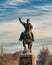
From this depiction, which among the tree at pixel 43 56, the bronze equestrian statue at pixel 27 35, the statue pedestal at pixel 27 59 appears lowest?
the tree at pixel 43 56

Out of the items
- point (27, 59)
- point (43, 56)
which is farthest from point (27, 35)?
point (43, 56)

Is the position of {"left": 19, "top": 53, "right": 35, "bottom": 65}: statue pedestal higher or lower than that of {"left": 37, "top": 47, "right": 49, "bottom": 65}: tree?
higher

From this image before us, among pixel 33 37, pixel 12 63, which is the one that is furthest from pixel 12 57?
pixel 33 37

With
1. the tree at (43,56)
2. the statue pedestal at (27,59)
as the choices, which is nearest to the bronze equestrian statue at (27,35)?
the statue pedestal at (27,59)

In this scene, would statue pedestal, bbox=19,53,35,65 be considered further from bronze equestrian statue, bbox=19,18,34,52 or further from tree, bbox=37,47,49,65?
tree, bbox=37,47,49,65

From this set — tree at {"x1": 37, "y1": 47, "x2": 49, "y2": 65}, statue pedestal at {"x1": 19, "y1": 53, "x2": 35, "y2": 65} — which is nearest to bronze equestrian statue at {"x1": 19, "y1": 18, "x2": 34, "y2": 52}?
statue pedestal at {"x1": 19, "y1": 53, "x2": 35, "y2": 65}

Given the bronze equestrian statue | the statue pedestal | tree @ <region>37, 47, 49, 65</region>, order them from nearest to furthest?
1. the statue pedestal
2. the bronze equestrian statue
3. tree @ <region>37, 47, 49, 65</region>

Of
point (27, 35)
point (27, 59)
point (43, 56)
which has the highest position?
point (27, 35)

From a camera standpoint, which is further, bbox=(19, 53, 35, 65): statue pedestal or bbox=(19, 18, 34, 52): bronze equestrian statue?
bbox=(19, 18, 34, 52): bronze equestrian statue

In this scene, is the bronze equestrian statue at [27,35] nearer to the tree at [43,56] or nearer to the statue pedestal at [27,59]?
the statue pedestal at [27,59]

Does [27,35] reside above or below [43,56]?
above

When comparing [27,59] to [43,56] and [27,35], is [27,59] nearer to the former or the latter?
[27,35]

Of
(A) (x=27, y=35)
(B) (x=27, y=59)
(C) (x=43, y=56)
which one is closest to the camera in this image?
(B) (x=27, y=59)

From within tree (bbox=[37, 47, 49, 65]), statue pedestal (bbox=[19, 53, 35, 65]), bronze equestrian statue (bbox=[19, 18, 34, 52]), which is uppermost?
bronze equestrian statue (bbox=[19, 18, 34, 52])
